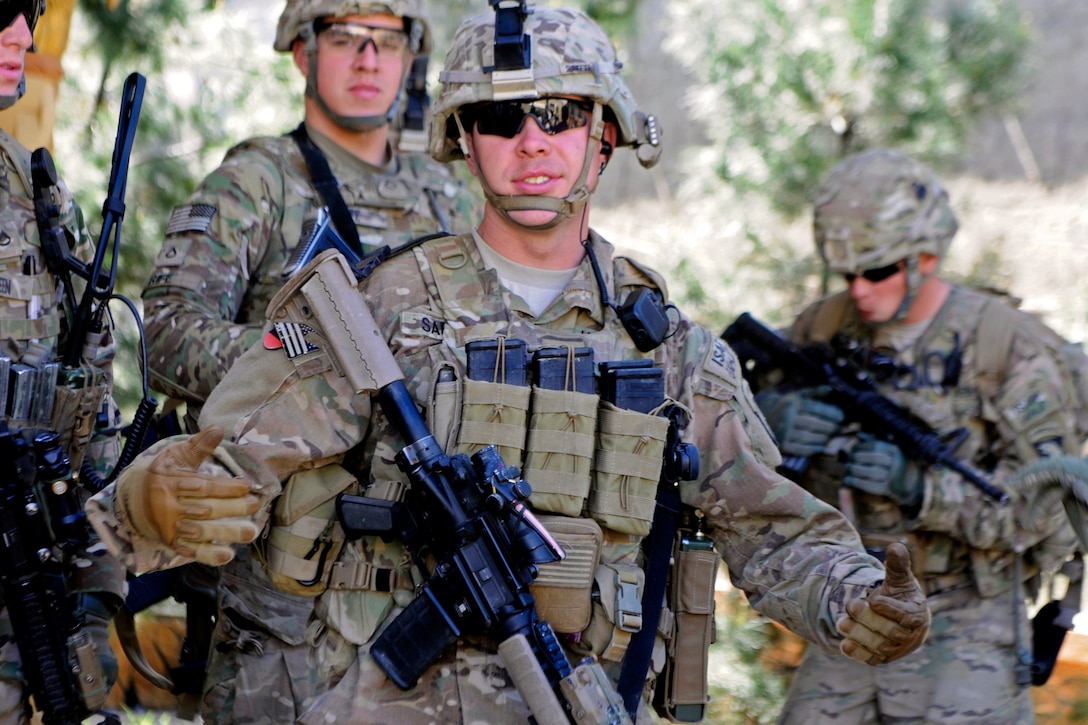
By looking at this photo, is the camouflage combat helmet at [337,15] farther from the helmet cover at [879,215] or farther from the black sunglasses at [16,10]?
the helmet cover at [879,215]

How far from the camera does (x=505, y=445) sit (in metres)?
2.66

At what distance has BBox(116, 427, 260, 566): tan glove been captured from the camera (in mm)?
2287

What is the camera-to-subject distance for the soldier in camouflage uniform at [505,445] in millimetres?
2541

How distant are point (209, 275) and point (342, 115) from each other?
2.71 feet

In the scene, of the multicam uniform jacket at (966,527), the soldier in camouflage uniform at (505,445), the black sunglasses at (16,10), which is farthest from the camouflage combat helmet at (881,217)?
the black sunglasses at (16,10)

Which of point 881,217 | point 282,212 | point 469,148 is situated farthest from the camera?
point 881,217

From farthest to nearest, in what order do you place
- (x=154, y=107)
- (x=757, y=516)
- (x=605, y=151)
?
(x=154, y=107), (x=605, y=151), (x=757, y=516)

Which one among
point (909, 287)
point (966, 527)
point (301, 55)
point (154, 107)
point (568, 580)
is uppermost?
point (301, 55)

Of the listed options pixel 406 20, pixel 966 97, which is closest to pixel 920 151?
pixel 966 97

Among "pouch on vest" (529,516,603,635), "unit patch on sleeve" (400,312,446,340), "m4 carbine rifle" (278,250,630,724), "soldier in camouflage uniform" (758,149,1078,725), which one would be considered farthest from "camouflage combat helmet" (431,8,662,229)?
"soldier in camouflage uniform" (758,149,1078,725)

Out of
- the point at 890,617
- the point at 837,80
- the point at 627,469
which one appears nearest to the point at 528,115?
the point at 627,469

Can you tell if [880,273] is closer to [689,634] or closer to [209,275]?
[689,634]

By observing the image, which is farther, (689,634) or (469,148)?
(469,148)

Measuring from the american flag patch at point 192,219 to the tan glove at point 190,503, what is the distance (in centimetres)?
177
